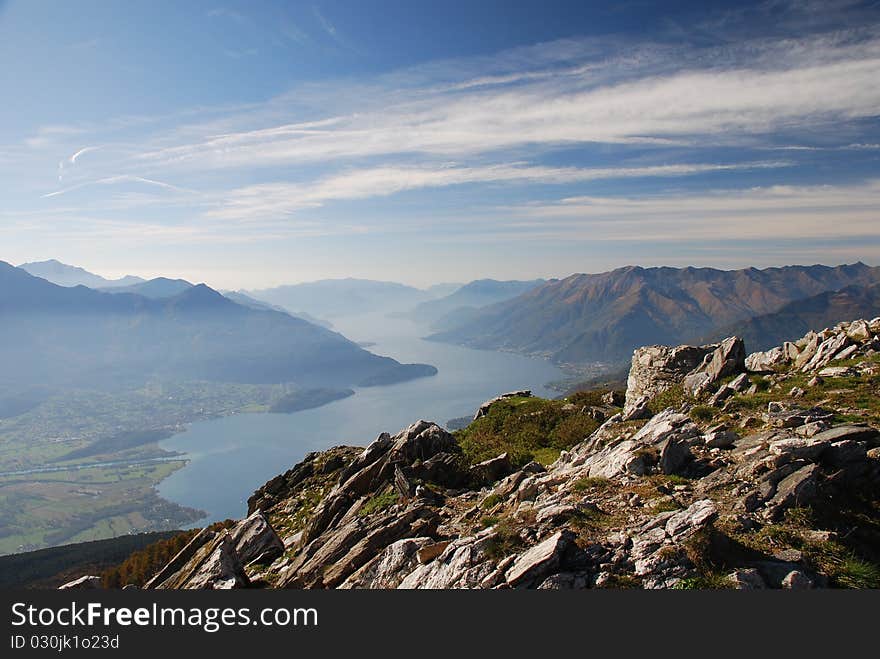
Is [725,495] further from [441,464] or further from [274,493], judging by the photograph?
[274,493]

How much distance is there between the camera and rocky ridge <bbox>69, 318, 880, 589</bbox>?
9578 mm

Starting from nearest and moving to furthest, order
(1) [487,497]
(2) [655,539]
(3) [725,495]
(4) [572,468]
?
(2) [655,539] → (3) [725,495] → (1) [487,497] → (4) [572,468]

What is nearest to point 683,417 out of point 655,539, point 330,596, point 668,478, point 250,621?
point 668,478

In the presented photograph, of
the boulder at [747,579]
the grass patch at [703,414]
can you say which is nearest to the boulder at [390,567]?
the boulder at [747,579]

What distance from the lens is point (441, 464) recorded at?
21406mm

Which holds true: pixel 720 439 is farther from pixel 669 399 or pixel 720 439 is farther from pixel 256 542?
pixel 256 542

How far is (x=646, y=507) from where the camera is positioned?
12172mm

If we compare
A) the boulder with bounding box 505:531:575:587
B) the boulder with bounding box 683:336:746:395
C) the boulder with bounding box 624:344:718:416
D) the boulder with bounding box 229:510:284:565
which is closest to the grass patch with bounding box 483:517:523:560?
the boulder with bounding box 505:531:575:587

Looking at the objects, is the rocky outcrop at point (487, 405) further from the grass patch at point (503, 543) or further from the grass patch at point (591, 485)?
the grass patch at point (503, 543)

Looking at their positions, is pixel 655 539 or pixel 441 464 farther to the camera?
pixel 441 464

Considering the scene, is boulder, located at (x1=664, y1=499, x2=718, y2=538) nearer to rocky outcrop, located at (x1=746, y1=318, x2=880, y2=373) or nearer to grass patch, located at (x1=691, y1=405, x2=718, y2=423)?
grass patch, located at (x1=691, y1=405, x2=718, y2=423)

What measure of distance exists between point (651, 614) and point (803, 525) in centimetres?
482

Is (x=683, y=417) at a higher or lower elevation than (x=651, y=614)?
higher

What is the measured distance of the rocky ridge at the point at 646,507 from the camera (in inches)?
377
